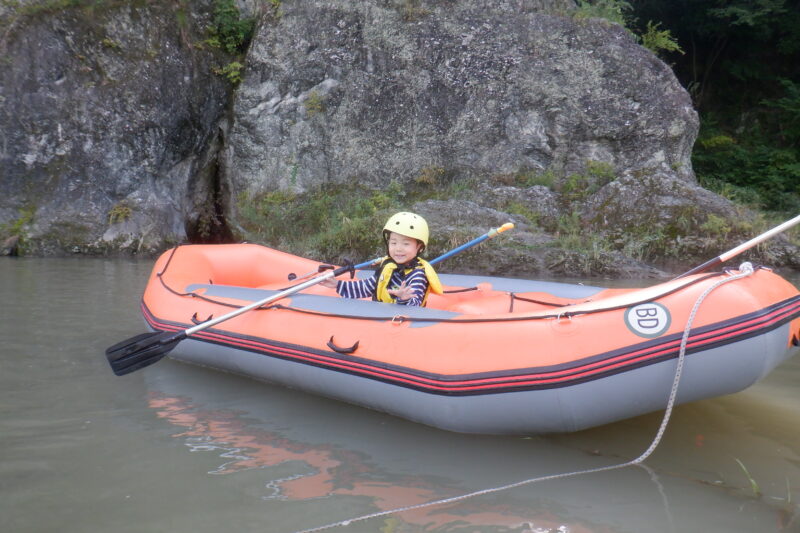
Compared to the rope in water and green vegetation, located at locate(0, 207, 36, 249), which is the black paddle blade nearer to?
the rope in water

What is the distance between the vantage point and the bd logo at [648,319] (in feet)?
8.74

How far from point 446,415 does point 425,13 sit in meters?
9.27

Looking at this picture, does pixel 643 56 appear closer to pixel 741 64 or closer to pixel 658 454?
pixel 741 64

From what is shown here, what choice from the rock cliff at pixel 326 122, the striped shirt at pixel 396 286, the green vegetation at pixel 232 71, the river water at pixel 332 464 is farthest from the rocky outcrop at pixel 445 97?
the river water at pixel 332 464

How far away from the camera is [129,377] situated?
12.7 ft

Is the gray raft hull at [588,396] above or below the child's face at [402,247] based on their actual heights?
below

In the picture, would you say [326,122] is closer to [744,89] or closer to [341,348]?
[341,348]

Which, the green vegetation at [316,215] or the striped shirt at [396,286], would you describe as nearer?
the striped shirt at [396,286]

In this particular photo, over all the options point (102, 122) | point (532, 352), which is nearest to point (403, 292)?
point (532, 352)

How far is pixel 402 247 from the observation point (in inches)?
154

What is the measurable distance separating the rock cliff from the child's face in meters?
5.31

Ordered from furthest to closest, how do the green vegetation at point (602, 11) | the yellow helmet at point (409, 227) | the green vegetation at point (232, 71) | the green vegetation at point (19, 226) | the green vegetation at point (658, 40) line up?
the green vegetation at point (658, 40) → the green vegetation at point (232, 71) → the green vegetation at point (602, 11) → the green vegetation at point (19, 226) → the yellow helmet at point (409, 227)

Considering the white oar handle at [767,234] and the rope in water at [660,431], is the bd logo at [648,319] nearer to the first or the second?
the rope in water at [660,431]

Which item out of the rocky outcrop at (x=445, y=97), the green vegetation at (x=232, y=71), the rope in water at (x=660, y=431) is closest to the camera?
the rope in water at (x=660, y=431)
